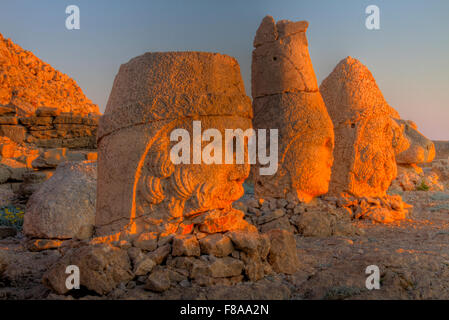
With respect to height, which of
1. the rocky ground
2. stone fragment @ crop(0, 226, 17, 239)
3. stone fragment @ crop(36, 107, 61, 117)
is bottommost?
stone fragment @ crop(0, 226, 17, 239)

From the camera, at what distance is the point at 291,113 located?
546 cm

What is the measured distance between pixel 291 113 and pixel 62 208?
12.1ft

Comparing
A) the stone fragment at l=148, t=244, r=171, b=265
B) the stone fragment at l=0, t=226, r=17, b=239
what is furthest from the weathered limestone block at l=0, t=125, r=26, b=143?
the stone fragment at l=148, t=244, r=171, b=265

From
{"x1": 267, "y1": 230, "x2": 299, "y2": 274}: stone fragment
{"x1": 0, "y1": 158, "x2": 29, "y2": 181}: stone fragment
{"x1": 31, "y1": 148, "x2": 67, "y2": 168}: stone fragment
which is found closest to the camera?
{"x1": 267, "y1": 230, "x2": 299, "y2": 274}: stone fragment

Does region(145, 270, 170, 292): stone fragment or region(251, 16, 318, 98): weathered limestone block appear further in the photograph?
region(251, 16, 318, 98): weathered limestone block

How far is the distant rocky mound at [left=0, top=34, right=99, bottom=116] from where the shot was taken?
23.4 m

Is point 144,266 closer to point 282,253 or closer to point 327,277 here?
point 282,253

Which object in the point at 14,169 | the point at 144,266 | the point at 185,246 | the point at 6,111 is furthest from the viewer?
the point at 6,111

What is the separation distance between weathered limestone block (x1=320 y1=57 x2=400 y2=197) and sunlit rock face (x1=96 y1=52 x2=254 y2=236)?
3792mm

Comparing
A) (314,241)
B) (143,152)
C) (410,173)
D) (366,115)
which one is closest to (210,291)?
(143,152)

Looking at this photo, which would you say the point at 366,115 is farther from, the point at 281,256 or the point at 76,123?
the point at 76,123

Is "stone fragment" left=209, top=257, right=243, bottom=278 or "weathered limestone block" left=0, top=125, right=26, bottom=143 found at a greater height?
"weathered limestone block" left=0, top=125, right=26, bottom=143
